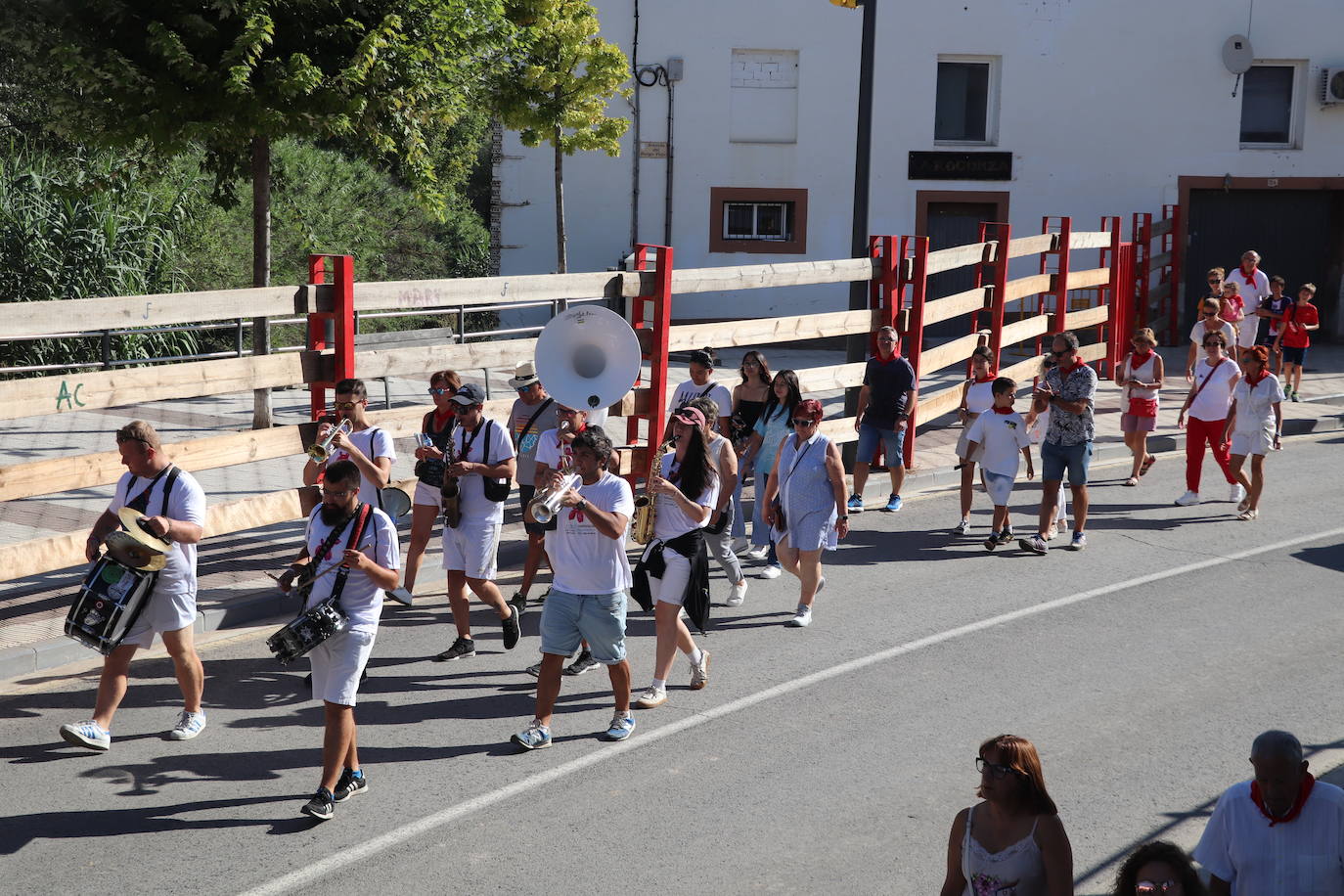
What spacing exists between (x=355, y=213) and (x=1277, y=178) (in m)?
16.9

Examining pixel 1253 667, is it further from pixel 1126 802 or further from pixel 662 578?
pixel 662 578

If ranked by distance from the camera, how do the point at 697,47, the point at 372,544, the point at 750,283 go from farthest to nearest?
1. the point at 697,47
2. the point at 750,283
3. the point at 372,544

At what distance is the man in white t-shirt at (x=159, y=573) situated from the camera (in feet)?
24.0

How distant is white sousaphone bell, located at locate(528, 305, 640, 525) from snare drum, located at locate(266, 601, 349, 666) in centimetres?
317

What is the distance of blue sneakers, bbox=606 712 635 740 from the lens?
303 inches

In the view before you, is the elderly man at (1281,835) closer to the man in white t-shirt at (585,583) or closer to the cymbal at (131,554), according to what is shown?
the man in white t-shirt at (585,583)

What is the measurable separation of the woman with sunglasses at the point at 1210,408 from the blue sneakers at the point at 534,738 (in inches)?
321

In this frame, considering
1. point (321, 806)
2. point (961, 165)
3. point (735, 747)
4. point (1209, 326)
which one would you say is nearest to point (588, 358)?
point (735, 747)

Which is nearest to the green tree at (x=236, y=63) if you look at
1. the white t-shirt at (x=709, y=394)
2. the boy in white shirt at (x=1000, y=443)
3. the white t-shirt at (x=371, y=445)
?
the white t-shirt at (x=709, y=394)

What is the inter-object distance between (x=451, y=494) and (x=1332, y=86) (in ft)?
72.4

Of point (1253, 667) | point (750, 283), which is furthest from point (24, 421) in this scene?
point (1253, 667)

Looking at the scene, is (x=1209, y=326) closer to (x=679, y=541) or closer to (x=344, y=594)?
(x=679, y=541)

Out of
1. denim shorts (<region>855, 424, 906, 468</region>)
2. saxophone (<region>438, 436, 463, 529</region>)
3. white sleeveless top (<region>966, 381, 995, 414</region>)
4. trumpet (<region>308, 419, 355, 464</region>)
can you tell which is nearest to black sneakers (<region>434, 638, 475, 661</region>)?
saxophone (<region>438, 436, 463, 529</region>)

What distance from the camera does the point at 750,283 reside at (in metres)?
13.2
